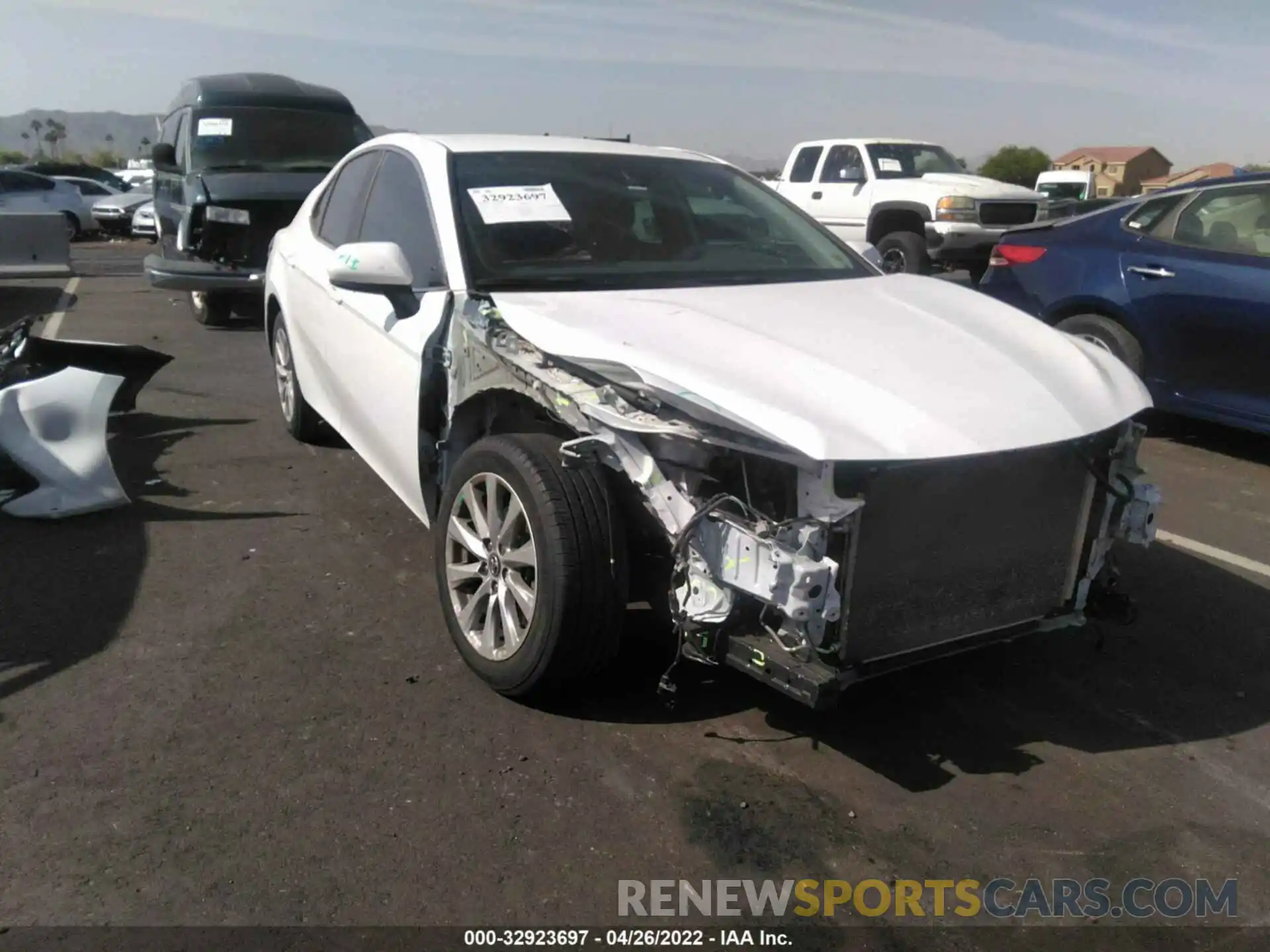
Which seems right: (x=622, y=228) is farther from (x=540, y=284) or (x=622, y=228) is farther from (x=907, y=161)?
(x=907, y=161)

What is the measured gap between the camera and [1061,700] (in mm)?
3531

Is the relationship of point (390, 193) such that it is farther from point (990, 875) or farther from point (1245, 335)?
point (1245, 335)

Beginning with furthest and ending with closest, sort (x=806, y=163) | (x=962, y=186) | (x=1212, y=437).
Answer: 1. (x=806, y=163)
2. (x=962, y=186)
3. (x=1212, y=437)

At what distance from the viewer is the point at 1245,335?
588 cm

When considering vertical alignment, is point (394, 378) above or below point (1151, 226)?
below

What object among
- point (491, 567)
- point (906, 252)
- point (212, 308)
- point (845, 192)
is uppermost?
point (845, 192)

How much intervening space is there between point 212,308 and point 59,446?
5.85 m

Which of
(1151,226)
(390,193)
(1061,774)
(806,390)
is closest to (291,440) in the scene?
(390,193)

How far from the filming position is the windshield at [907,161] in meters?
14.3

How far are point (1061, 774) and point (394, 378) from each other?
264 centimetres

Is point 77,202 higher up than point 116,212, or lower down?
higher up

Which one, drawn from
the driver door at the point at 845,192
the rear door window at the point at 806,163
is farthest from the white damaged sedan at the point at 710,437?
the rear door window at the point at 806,163

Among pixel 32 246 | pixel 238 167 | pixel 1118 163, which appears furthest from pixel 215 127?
pixel 1118 163

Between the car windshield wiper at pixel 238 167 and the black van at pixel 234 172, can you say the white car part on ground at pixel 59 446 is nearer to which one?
the black van at pixel 234 172
